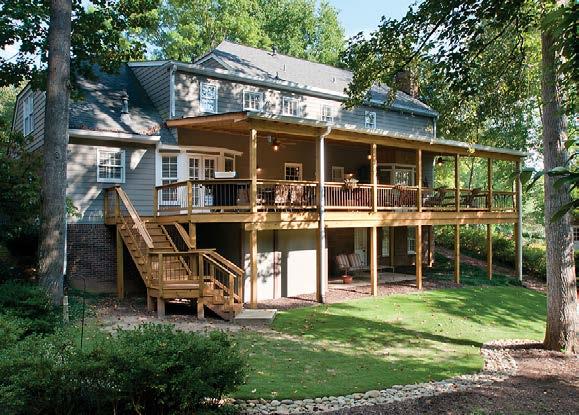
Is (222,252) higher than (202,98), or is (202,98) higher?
(202,98)

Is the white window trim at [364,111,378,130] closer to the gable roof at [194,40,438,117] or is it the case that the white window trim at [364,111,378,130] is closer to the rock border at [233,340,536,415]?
the gable roof at [194,40,438,117]

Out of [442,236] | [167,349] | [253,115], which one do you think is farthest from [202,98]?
[442,236]

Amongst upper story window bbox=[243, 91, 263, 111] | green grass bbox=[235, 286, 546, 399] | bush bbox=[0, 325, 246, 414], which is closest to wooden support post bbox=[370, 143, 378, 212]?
green grass bbox=[235, 286, 546, 399]

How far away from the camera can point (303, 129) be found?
14.6 m

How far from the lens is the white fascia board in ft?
48.0

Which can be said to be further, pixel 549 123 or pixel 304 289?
pixel 304 289

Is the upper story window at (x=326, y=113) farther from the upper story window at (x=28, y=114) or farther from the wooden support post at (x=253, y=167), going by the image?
the upper story window at (x=28, y=114)

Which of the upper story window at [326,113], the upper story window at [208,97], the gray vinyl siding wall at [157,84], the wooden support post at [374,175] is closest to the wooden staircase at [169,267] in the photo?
the gray vinyl siding wall at [157,84]

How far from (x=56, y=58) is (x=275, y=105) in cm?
1008

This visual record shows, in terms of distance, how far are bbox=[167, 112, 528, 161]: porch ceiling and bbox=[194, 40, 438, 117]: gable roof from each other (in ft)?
9.86

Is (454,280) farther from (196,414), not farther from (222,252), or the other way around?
(196,414)

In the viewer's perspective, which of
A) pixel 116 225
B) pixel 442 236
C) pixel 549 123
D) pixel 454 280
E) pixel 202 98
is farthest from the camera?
pixel 442 236

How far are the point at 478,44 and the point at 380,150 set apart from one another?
11.1 metres

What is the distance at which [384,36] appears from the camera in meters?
13.2
